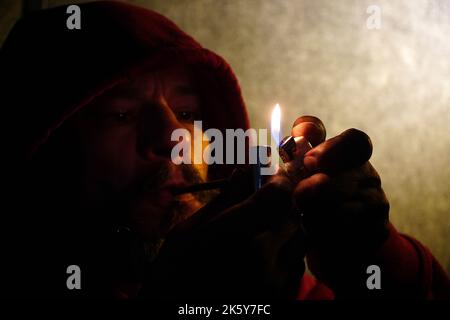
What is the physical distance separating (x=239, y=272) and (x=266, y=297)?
0.30 feet

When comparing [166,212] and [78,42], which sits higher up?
[78,42]

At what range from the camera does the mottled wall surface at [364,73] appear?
1.70 m

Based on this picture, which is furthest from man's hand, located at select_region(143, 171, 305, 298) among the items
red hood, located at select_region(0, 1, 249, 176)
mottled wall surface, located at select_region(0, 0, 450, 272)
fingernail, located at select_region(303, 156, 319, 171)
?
mottled wall surface, located at select_region(0, 0, 450, 272)

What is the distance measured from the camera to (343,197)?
2.44 ft

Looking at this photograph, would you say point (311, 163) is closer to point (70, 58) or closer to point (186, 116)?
point (186, 116)

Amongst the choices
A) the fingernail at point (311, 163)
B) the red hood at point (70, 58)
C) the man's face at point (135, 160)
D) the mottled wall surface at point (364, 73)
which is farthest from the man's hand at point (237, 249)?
the mottled wall surface at point (364, 73)

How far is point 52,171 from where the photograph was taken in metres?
1.16

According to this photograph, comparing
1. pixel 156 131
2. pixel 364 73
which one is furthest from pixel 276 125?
pixel 364 73

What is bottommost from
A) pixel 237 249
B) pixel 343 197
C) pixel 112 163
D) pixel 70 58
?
pixel 237 249

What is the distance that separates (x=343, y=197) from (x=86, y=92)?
0.79 metres

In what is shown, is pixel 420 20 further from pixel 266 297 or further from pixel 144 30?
pixel 266 297
